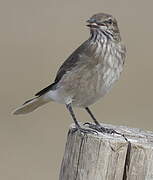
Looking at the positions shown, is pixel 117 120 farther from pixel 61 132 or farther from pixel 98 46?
pixel 98 46

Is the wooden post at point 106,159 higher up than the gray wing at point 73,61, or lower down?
lower down

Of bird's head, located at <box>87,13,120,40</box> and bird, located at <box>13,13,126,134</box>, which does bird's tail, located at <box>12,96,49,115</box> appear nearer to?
bird, located at <box>13,13,126,134</box>

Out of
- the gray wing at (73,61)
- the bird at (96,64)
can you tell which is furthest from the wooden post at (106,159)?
the gray wing at (73,61)

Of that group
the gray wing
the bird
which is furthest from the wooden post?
the gray wing

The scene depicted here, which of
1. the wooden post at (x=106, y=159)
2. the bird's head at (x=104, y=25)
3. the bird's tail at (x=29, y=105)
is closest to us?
the wooden post at (x=106, y=159)

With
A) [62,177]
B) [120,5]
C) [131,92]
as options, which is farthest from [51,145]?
[120,5]

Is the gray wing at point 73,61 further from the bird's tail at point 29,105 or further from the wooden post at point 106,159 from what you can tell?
the wooden post at point 106,159

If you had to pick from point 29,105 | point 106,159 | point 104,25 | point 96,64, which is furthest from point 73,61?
point 106,159
